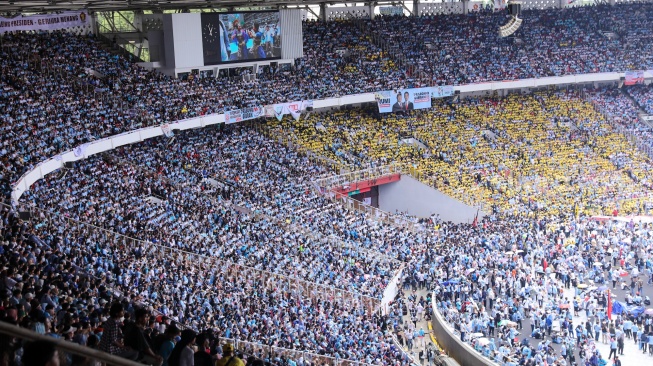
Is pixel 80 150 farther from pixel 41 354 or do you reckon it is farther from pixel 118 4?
pixel 41 354

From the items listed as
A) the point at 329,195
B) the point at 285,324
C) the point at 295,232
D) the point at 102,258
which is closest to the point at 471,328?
the point at 285,324

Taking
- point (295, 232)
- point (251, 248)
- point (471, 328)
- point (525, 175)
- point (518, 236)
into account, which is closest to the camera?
point (471, 328)

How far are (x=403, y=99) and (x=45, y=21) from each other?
18.9 m

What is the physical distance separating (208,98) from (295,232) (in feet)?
35.7

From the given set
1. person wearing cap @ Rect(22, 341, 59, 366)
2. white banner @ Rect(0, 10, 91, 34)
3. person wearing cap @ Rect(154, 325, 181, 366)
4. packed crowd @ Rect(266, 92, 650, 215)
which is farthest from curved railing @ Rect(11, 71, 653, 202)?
person wearing cap @ Rect(22, 341, 59, 366)

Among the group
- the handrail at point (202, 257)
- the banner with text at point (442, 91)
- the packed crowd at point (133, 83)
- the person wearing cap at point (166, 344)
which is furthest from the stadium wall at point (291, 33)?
the person wearing cap at point (166, 344)

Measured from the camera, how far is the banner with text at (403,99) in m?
45.2

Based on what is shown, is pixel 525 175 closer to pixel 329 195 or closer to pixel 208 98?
pixel 329 195

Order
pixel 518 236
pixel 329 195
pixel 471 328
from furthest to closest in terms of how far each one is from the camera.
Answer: pixel 329 195, pixel 518 236, pixel 471 328

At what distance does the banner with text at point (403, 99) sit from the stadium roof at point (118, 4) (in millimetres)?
6927

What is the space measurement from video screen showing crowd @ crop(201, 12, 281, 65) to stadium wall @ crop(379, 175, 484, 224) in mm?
9497

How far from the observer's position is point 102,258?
67.9ft

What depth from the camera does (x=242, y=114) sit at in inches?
1566

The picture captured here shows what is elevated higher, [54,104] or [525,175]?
[54,104]
